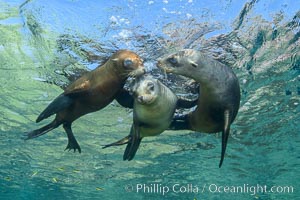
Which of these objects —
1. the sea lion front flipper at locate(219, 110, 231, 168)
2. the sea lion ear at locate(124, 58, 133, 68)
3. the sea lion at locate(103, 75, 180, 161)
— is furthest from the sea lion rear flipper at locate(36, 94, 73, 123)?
the sea lion front flipper at locate(219, 110, 231, 168)

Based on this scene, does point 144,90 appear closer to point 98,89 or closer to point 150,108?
point 150,108

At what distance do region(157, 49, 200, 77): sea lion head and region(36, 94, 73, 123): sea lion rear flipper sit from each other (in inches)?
78.8

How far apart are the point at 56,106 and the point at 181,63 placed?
242 centimetres

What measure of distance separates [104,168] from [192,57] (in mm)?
18565

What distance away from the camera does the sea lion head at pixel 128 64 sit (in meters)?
5.69

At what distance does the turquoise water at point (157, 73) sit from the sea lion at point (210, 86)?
7.12ft

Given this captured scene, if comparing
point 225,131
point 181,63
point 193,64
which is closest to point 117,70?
point 181,63

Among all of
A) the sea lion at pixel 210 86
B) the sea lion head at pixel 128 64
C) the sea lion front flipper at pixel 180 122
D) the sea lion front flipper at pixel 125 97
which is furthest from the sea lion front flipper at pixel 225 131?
the sea lion front flipper at pixel 125 97

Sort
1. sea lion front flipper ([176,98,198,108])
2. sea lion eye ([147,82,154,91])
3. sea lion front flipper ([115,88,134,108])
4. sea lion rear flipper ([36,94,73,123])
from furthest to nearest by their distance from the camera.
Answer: sea lion front flipper ([176,98,198,108]), sea lion front flipper ([115,88,134,108]), sea lion rear flipper ([36,94,73,123]), sea lion eye ([147,82,154,91])

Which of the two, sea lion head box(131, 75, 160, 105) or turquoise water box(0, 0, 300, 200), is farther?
turquoise water box(0, 0, 300, 200)

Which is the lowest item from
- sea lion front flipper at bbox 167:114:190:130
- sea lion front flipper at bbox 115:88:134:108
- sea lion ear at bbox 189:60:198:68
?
sea lion front flipper at bbox 167:114:190:130

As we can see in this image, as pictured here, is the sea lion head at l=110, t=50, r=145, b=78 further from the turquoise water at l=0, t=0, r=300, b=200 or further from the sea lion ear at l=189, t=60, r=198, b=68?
the turquoise water at l=0, t=0, r=300, b=200

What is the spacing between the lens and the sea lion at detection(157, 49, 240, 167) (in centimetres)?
583

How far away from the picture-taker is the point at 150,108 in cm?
594
